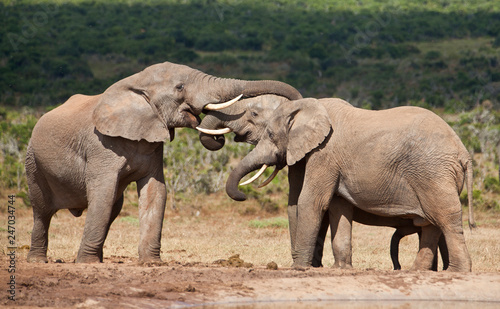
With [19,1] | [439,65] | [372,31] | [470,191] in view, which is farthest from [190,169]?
[19,1]

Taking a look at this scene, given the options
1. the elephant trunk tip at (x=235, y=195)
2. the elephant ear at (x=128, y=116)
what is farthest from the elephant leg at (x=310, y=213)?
the elephant ear at (x=128, y=116)

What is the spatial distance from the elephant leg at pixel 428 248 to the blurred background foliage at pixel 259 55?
664 cm

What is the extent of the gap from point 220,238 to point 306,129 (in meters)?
4.39

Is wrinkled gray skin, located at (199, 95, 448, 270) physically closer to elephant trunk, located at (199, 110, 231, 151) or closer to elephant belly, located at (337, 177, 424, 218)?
elephant trunk, located at (199, 110, 231, 151)

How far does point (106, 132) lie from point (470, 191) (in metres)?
3.84

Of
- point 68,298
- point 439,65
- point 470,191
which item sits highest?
point 439,65

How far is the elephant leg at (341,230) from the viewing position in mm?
8227

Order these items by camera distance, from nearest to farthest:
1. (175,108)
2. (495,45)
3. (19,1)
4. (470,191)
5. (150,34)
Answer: (470,191), (175,108), (495,45), (150,34), (19,1)

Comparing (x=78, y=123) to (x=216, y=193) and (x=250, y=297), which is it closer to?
(x=250, y=297)

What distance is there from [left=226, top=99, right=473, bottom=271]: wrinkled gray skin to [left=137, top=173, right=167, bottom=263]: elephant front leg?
81 centimetres

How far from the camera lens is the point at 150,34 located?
142 ft

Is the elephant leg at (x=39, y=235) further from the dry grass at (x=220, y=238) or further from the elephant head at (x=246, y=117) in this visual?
the elephant head at (x=246, y=117)

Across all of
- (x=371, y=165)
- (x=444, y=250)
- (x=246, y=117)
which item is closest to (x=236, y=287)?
(x=371, y=165)

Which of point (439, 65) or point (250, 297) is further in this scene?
point (439, 65)
